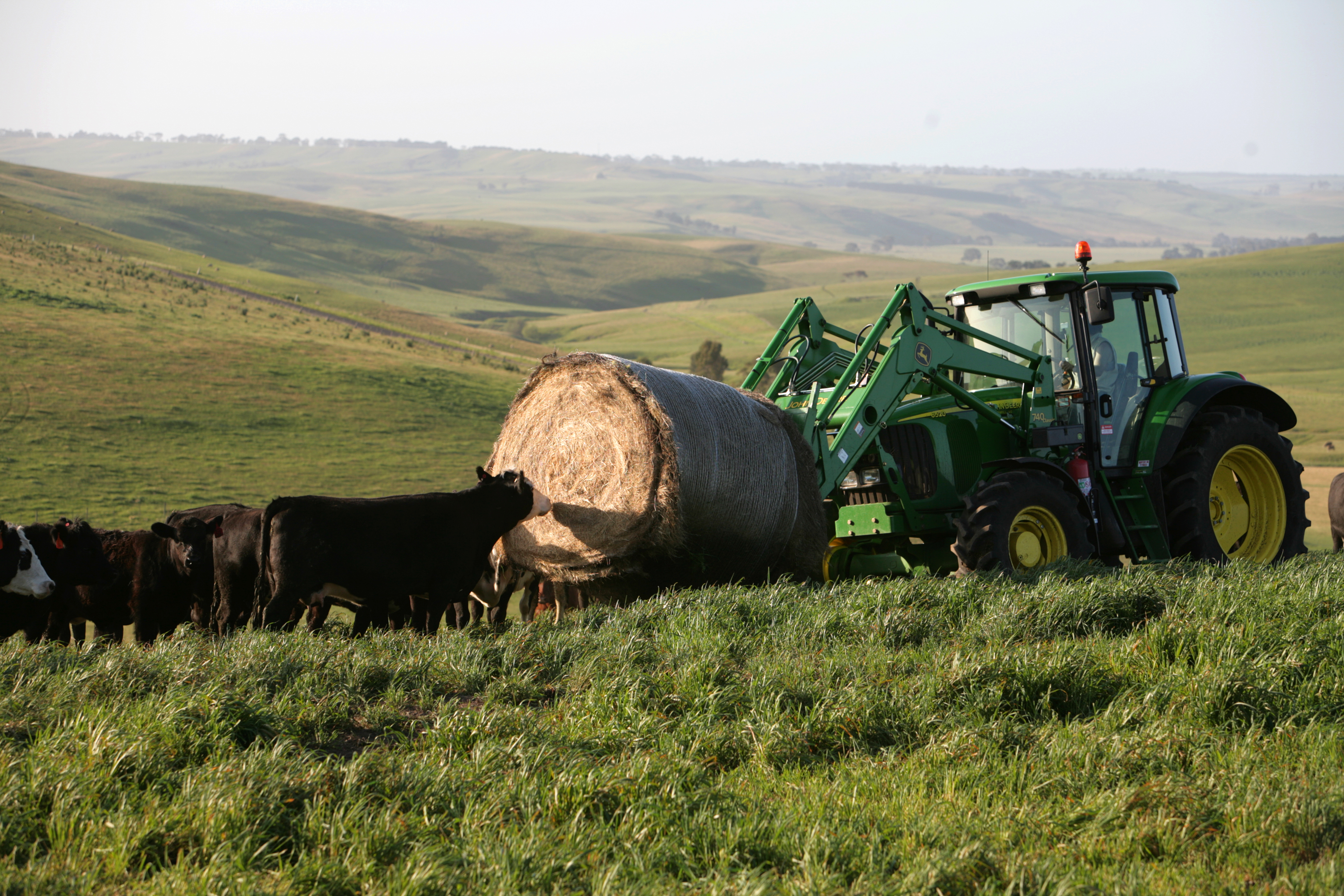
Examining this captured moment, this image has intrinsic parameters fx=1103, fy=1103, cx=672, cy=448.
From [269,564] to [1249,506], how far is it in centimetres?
929

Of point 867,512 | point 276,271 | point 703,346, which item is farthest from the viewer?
point 276,271

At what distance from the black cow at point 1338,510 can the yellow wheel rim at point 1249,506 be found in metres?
2.85

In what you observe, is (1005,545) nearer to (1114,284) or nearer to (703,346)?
(1114,284)

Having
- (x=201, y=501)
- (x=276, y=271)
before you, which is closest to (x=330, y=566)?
(x=201, y=501)

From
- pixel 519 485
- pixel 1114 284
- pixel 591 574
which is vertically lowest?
pixel 591 574

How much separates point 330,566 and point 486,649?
2274mm

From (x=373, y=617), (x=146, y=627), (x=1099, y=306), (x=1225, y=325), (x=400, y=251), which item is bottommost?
(x=146, y=627)

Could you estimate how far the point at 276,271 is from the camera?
117938 mm

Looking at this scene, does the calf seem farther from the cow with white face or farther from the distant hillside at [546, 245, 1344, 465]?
the distant hillside at [546, 245, 1344, 465]

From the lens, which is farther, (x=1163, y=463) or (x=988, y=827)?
(x=1163, y=463)

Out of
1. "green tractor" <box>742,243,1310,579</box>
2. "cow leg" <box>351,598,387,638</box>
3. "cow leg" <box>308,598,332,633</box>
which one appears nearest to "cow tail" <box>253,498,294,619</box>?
"cow leg" <box>308,598,332,633</box>

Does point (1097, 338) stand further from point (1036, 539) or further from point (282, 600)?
point (282, 600)

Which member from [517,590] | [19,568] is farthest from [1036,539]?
[19,568]

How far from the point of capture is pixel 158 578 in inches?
362
